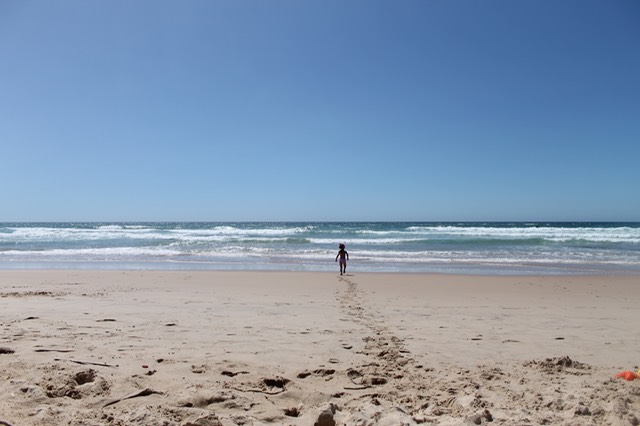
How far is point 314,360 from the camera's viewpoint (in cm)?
480

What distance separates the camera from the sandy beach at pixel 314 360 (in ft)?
10.9

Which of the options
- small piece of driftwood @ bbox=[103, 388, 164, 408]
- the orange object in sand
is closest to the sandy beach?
small piece of driftwood @ bbox=[103, 388, 164, 408]

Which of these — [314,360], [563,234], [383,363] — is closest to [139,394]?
[314,360]

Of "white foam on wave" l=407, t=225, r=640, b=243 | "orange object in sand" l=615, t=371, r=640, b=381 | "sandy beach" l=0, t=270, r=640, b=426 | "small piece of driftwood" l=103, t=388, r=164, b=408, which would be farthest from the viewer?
"white foam on wave" l=407, t=225, r=640, b=243

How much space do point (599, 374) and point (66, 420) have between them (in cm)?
460

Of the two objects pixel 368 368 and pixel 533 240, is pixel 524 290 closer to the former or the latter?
pixel 368 368

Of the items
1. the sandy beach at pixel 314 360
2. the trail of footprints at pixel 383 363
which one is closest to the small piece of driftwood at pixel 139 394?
the sandy beach at pixel 314 360

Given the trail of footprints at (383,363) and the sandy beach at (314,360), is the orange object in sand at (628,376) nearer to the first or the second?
the sandy beach at (314,360)

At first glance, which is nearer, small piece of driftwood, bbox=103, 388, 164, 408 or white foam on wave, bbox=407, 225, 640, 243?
small piece of driftwood, bbox=103, 388, 164, 408

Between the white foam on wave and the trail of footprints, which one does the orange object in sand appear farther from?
the white foam on wave

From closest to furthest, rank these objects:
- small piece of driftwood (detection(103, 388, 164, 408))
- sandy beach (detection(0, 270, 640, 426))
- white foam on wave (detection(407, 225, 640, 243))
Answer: sandy beach (detection(0, 270, 640, 426))
small piece of driftwood (detection(103, 388, 164, 408))
white foam on wave (detection(407, 225, 640, 243))

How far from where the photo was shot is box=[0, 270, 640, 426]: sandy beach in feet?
10.9

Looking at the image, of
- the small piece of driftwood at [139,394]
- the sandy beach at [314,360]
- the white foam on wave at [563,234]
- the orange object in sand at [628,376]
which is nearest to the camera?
the sandy beach at [314,360]

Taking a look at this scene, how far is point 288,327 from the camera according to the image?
6492 millimetres
